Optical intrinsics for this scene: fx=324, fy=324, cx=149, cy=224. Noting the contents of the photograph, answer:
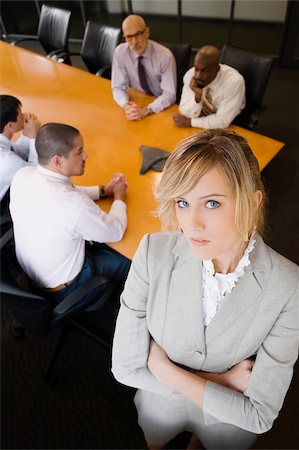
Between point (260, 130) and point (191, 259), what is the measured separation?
127 inches

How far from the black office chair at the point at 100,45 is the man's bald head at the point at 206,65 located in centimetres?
152

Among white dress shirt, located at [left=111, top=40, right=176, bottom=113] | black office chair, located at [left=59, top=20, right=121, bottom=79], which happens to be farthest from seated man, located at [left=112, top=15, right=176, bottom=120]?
black office chair, located at [left=59, top=20, right=121, bottom=79]

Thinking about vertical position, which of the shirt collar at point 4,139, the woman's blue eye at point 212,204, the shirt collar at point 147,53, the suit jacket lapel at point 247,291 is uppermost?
the woman's blue eye at point 212,204

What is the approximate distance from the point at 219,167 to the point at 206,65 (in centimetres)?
167

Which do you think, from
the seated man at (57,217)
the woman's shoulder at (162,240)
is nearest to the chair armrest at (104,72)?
the seated man at (57,217)

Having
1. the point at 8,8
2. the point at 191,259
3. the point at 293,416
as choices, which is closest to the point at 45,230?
the point at 191,259

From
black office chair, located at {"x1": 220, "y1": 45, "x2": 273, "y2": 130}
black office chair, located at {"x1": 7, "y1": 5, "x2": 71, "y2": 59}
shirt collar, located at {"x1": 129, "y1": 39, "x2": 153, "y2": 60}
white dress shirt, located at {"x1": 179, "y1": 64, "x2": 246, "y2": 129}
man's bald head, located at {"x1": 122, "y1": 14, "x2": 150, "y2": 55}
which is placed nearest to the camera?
white dress shirt, located at {"x1": 179, "y1": 64, "x2": 246, "y2": 129}

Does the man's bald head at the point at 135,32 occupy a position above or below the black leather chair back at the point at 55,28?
above

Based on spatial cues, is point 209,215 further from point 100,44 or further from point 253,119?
point 100,44

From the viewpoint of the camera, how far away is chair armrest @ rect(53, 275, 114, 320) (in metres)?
1.64

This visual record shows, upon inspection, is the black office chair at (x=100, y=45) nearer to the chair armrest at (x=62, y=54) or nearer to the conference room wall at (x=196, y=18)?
the chair armrest at (x=62, y=54)

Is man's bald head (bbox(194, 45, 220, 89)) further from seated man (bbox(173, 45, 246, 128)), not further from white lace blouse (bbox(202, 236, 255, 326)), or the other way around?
white lace blouse (bbox(202, 236, 255, 326))

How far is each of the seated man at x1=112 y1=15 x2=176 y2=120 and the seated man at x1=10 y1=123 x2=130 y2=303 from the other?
3.27ft

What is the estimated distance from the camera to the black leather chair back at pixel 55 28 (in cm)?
402
